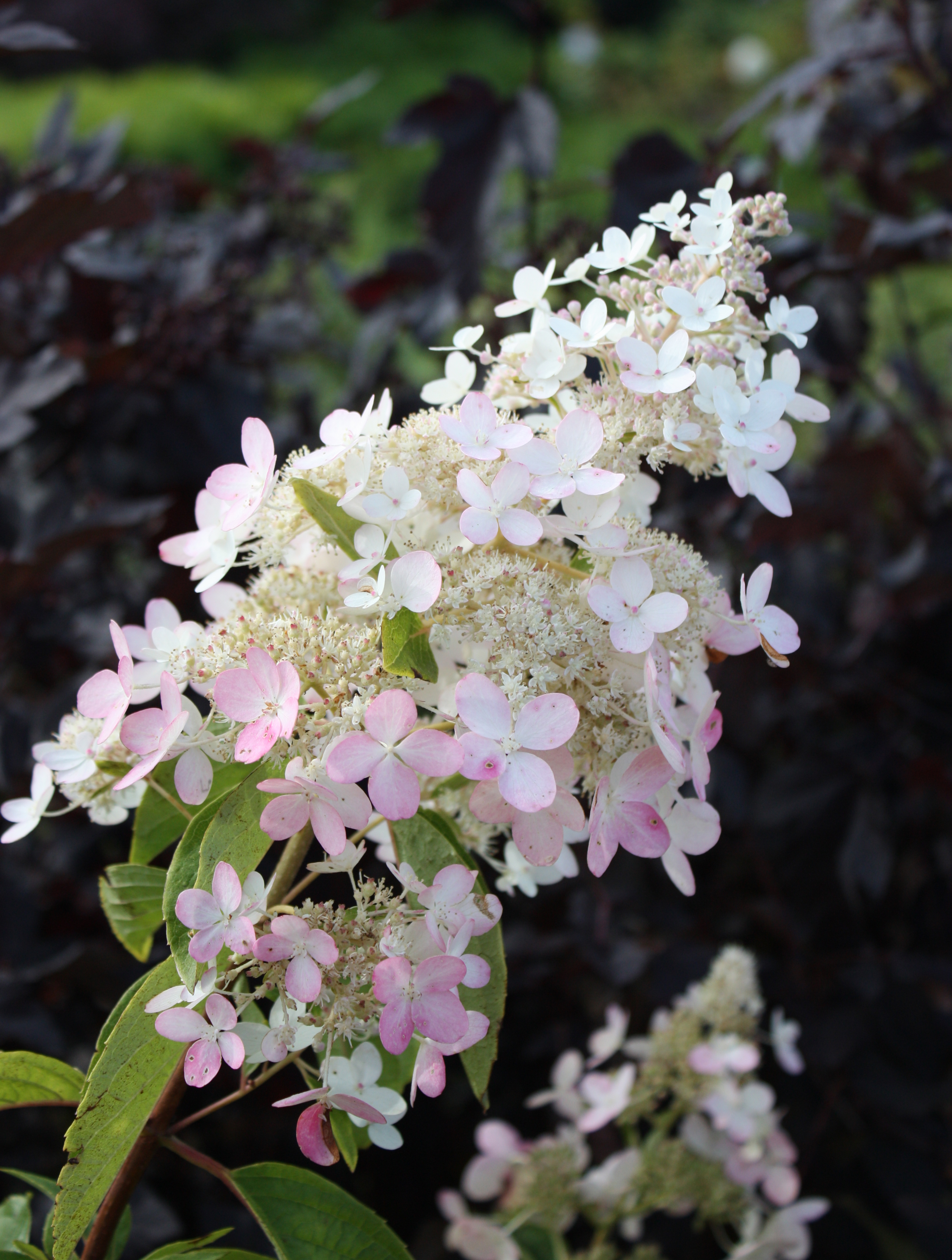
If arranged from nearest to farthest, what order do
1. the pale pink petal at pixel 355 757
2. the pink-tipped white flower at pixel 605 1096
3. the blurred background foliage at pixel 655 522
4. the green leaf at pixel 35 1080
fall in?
the pale pink petal at pixel 355 757, the green leaf at pixel 35 1080, the pink-tipped white flower at pixel 605 1096, the blurred background foliage at pixel 655 522

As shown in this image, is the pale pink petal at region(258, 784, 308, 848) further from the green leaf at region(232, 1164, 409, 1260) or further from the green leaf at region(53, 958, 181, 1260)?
the green leaf at region(232, 1164, 409, 1260)

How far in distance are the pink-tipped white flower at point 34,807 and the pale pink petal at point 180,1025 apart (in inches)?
6.0

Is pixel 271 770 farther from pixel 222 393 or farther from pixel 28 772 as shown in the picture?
pixel 222 393

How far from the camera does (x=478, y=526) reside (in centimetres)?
48

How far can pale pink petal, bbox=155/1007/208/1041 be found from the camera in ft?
1.53

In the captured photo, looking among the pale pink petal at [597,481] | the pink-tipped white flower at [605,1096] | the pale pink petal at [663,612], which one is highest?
the pale pink petal at [597,481]

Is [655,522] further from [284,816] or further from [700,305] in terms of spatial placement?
[284,816]

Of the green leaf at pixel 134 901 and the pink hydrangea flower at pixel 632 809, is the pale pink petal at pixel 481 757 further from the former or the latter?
the green leaf at pixel 134 901

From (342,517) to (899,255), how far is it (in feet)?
3.53

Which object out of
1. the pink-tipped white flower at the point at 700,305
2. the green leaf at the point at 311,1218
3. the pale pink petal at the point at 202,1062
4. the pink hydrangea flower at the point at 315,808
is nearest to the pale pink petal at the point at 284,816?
the pink hydrangea flower at the point at 315,808

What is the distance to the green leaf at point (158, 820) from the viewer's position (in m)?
0.57

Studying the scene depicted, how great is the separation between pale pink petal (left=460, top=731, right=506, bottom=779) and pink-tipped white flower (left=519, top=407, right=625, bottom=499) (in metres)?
0.12

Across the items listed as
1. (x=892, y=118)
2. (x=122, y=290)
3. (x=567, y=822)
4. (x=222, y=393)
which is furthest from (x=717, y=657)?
(x=892, y=118)

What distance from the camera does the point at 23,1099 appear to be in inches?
21.7
